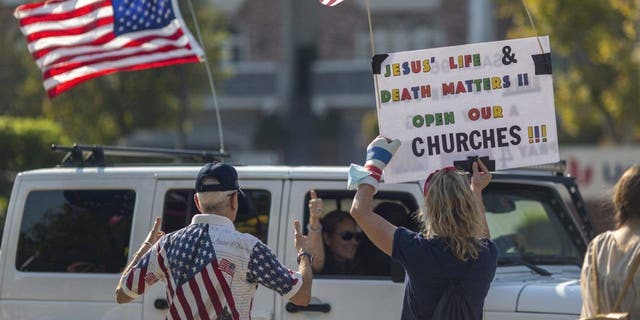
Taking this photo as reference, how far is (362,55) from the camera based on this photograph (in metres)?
36.7

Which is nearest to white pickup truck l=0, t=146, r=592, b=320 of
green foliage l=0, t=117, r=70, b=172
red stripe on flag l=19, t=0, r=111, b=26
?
red stripe on flag l=19, t=0, r=111, b=26

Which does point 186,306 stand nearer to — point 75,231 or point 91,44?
point 75,231

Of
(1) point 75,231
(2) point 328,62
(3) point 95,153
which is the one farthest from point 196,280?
(2) point 328,62

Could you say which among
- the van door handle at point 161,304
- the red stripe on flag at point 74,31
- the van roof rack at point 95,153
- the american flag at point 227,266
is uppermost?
the red stripe on flag at point 74,31

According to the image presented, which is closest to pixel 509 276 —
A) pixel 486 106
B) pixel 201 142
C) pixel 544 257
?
pixel 544 257

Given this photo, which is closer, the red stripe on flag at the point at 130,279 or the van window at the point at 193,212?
the red stripe on flag at the point at 130,279

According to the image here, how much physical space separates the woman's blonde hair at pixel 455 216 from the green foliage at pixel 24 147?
9375 mm

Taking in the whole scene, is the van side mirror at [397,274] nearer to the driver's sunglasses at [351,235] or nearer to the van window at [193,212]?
the driver's sunglasses at [351,235]

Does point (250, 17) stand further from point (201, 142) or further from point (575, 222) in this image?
point (575, 222)

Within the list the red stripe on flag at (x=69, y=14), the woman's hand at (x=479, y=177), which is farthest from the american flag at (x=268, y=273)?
the red stripe on flag at (x=69, y=14)

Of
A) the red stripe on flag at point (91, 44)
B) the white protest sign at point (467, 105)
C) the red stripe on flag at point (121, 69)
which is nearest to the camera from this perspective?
the white protest sign at point (467, 105)

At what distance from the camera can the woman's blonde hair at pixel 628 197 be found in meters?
4.54

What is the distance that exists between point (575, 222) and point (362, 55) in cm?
3004

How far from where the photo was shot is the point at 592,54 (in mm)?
19969
